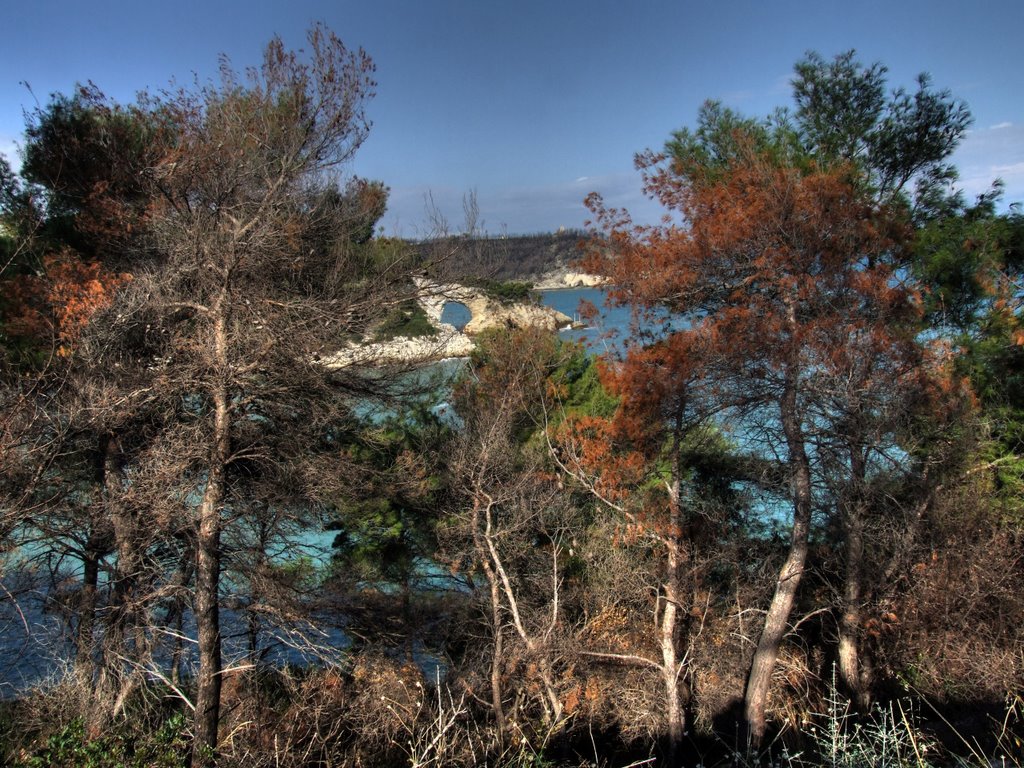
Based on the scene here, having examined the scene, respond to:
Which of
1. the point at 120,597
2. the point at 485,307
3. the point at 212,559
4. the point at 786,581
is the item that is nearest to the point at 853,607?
the point at 786,581

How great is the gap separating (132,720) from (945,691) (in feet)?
39.5

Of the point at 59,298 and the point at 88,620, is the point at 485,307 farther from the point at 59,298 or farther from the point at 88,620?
the point at 88,620

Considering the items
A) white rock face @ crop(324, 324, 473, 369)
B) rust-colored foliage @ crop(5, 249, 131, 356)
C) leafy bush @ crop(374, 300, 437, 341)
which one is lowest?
white rock face @ crop(324, 324, 473, 369)

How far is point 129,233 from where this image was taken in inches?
448

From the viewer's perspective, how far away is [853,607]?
1216 cm

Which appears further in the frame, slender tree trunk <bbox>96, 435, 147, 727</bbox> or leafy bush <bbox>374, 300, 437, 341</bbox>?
leafy bush <bbox>374, 300, 437, 341</bbox>

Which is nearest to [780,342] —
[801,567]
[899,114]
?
[801,567]

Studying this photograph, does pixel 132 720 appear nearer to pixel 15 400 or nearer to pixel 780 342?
pixel 15 400

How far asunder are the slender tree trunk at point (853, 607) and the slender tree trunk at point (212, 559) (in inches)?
392

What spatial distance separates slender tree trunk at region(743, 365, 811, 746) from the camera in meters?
11.1

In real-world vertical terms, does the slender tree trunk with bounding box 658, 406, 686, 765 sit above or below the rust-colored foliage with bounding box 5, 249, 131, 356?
below

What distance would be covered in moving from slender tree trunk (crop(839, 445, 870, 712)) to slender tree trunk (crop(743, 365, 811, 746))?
3.89ft

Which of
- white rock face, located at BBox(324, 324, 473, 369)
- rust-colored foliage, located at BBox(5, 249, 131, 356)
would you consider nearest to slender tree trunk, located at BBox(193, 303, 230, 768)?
rust-colored foliage, located at BBox(5, 249, 131, 356)

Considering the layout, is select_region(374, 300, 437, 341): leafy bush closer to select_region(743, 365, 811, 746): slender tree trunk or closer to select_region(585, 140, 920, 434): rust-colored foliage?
select_region(585, 140, 920, 434): rust-colored foliage
